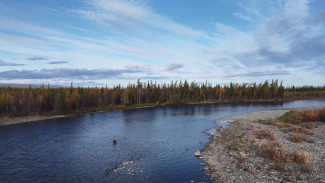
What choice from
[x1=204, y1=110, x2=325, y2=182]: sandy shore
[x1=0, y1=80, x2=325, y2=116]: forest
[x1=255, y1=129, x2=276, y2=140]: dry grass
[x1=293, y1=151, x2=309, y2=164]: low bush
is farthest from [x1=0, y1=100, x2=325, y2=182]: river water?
[x1=0, y1=80, x2=325, y2=116]: forest

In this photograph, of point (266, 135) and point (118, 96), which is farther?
point (118, 96)

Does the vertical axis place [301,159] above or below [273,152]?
above

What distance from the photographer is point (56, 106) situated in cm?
8231

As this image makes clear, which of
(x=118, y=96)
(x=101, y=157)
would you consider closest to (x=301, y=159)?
(x=101, y=157)

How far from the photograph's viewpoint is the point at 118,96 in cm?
12350

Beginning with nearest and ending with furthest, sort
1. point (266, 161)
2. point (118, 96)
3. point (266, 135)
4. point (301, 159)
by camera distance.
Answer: point (301, 159) → point (266, 161) → point (266, 135) → point (118, 96)

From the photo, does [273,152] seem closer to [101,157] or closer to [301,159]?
[301,159]

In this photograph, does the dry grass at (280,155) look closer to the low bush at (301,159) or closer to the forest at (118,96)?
the low bush at (301,159)

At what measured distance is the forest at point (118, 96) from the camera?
261 feet

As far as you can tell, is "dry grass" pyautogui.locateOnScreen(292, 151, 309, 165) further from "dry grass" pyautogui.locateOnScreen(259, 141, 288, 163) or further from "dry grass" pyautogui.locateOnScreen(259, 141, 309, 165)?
"dry grass" pyautogui.locateOnScreen(259, 141, 288, 163)

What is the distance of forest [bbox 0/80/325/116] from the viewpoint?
79.4m

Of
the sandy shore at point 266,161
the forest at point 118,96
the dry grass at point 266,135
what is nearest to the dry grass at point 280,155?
the sandy shore at point 266,161

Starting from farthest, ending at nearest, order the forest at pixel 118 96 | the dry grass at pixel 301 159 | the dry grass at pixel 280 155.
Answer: the forest at pixel 118 96 < the dry grass at pixel 280 155 < the dry grass at pixel 301 159

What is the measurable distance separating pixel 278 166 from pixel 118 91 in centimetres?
11436
